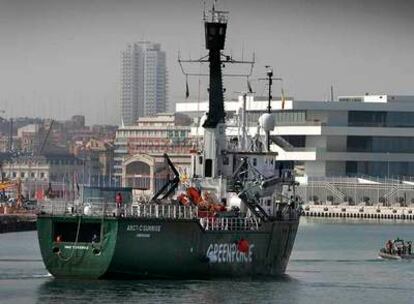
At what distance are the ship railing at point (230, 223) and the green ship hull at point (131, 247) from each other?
9.4 inches

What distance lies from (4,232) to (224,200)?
50.3 meters

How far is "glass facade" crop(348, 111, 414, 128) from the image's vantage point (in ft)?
593

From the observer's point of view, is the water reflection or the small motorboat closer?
the water reflection

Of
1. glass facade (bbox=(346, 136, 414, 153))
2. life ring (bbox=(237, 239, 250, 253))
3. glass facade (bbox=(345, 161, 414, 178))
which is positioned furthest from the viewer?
glass facade (bbox=(345, 161, 414, 178))

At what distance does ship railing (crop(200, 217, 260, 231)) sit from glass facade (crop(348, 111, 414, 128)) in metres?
110

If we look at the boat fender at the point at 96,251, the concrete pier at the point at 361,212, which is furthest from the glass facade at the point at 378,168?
the boat fender at the point at 96,251

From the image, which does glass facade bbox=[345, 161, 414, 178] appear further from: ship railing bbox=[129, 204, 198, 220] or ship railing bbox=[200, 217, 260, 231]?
ship railing bbox=[129, 204, 198, 220]

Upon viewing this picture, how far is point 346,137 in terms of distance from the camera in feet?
591

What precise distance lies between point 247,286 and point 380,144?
114827 mm

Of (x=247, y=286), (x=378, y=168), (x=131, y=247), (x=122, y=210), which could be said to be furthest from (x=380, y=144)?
(x=131, y=247)

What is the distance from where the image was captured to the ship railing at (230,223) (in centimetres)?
6812

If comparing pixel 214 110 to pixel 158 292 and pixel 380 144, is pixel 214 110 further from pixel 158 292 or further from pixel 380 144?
pixel 380 144

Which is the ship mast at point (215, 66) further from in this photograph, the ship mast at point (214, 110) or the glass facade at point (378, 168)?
the glass facade at point (378, 168)

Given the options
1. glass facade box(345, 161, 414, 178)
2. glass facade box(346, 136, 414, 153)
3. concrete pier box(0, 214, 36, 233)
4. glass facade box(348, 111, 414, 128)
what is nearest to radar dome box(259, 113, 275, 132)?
concrete pier box(0, 214, 36, 233)
